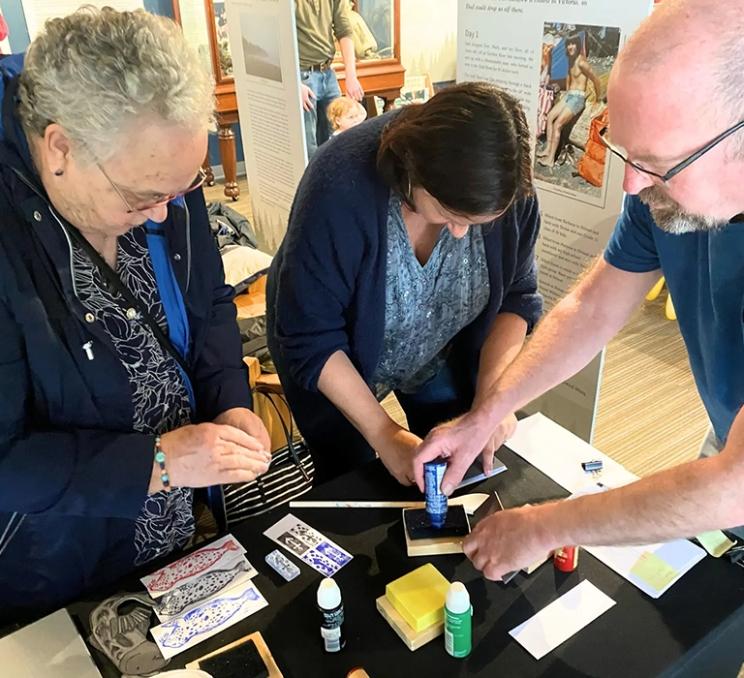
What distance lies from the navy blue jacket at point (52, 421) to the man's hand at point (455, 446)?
48 centimetres

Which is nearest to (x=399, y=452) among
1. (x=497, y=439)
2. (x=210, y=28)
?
(x=497, y=439)

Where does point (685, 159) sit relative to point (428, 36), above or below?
above

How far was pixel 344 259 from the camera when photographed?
1301 millimetres

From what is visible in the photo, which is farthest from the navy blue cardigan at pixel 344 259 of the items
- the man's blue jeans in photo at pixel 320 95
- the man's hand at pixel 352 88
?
the man's hand at pixel 352 88

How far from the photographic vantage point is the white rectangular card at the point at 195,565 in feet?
3.71

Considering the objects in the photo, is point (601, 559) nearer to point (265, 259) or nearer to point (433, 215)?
point (433, 215)

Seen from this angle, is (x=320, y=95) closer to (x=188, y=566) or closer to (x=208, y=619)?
(x=188, y=566)

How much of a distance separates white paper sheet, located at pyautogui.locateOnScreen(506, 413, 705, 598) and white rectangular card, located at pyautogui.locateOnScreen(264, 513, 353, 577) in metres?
0.42

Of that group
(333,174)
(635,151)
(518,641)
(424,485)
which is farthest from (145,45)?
(518,641)

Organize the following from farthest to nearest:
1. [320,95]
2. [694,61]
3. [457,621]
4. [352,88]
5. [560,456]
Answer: [352,88] → [320,95] → [560,456] → [457,621] → [694,61]

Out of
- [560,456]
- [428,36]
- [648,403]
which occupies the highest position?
[428,36]

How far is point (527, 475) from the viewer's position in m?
1.35

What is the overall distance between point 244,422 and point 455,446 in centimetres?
39

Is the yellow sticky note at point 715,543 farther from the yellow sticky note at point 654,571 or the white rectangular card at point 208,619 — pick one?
the white rectangular card at point 208,619
